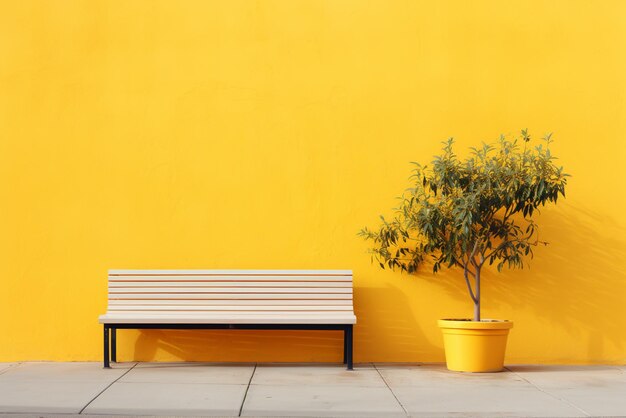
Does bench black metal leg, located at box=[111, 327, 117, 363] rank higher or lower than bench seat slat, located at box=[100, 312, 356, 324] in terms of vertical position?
lower

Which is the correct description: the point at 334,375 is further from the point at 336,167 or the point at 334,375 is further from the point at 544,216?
the point at 544,216

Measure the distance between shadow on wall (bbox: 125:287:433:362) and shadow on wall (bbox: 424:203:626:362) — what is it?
57 cm

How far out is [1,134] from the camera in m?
8.47

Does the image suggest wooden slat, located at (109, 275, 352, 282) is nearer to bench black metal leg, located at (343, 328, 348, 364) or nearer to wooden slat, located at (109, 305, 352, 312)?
wooden slat, located at (109, 305, 352, 312)

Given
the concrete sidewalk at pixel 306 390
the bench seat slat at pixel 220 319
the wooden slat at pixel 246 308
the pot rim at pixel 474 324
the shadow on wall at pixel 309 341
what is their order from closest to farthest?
the concrete sidewalk at pixel 306 390, the pot rim at pixel 474 324, the bench seat slat at pixel 220 319, the wooden slat at pixel 246 308, the shadow on wall at pixel 309 341

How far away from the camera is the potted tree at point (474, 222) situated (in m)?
7.70

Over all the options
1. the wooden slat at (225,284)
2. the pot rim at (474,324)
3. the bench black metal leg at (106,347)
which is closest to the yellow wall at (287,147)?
the wooden slat at (225,284)

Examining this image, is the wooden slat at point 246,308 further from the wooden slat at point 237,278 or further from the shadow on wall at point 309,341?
the shadow on wall at point 309,341

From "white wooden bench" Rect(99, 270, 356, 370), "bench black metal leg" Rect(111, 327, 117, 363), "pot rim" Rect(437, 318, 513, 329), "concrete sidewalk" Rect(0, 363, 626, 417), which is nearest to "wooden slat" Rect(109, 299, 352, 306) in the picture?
"white wooden bench" Rect(99, 270, 356, 370)

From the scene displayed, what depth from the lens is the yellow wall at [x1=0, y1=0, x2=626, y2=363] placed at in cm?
841

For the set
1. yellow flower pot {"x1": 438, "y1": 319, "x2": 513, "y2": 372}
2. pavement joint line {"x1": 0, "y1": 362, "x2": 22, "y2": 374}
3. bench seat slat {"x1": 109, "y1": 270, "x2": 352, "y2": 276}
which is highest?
bench seat slat {"x1": 109, "y1": 270, "x2": 352, "y2": 276}

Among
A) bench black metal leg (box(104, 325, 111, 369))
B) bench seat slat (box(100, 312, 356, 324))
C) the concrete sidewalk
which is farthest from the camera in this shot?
bench black metal leg (box(104, 325, 111, 369))

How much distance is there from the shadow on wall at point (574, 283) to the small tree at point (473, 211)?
145mm

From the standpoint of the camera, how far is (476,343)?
771 cm
